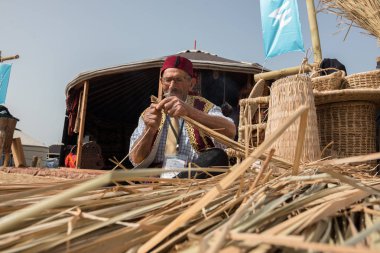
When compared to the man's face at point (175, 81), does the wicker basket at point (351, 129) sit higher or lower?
lower

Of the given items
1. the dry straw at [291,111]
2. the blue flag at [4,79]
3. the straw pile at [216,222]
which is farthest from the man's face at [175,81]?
the blue flag at [4,79]

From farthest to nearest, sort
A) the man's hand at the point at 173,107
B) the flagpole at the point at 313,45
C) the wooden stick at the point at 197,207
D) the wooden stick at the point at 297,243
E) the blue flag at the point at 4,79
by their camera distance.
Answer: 1. the blue flag at the point at 4,79
2. the flagpole at the point at 313,45
3. the man's hand at the point at 173,107
4. the wooden stick at the point at 197,207
5. the wooden stick at the point at 297,243

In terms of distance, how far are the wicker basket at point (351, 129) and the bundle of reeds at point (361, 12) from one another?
584mm

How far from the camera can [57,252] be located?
0.39m

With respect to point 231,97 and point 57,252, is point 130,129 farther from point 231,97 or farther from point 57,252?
point 57,252

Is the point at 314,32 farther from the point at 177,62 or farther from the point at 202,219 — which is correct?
the point at 202,219

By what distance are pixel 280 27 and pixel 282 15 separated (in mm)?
180

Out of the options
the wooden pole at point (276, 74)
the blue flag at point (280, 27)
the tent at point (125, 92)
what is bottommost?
the wooden pole at point (276, 74)

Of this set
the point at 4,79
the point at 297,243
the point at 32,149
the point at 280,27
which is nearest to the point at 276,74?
the point at 280,27

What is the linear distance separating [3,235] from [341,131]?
205 cm

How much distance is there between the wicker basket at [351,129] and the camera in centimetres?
201

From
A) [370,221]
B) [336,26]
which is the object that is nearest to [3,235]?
[370,221]

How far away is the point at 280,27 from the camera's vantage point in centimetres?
491

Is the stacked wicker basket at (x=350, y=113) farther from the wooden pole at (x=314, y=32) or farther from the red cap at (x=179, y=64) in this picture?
the wooden pole at (x=314, y=32)
